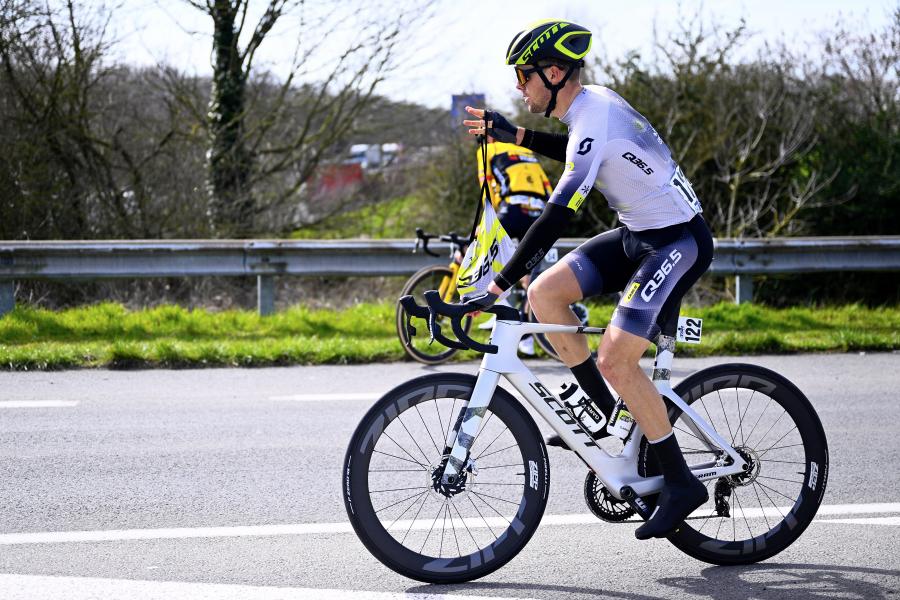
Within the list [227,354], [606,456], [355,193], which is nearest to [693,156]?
[355,193]

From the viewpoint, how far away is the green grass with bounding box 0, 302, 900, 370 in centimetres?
910

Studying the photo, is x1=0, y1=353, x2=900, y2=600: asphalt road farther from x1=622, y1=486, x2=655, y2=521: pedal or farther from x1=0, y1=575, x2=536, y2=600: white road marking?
x1=622, y1=486, x2=655, y2=521: pedal

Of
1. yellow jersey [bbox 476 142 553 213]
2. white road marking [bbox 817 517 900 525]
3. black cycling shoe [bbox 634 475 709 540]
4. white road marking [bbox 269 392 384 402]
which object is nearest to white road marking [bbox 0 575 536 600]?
black cycling shoe [bbox 634 475 709 540]

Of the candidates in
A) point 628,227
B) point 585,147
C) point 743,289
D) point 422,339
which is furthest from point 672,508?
point 743,289

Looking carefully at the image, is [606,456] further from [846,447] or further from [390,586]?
[846,447]

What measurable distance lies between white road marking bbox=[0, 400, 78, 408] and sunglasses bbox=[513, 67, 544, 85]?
450 centimetres

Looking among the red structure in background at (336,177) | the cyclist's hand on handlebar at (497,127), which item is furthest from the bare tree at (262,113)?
the cyclist's hand on handlebar at (497,127)

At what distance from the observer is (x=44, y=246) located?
10898mm

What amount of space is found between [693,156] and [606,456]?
12.1 meters

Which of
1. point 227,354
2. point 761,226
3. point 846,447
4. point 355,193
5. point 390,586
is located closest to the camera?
point 390,586

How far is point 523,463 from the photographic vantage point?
4176mm

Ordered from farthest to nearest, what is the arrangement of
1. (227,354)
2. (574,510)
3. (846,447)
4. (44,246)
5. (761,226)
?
(761,226) < (44,246) < (227,354) < (846,447) < (574,510)

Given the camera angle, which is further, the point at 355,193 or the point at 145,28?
the point at 355,193

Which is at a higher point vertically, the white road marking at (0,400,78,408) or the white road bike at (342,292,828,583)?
the white road bike at (342,292,828,583)
